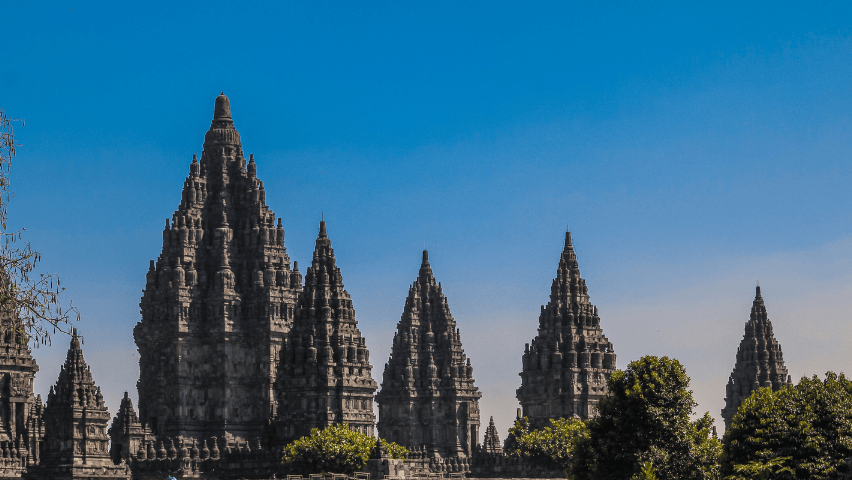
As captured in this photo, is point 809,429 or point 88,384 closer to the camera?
Result: point 809,429

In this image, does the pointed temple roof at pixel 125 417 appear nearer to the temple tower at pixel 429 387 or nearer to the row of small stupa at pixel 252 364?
the row of small stupa at pixel 252 364

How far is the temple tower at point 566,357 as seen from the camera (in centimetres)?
18375

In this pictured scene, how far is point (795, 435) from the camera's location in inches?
2849

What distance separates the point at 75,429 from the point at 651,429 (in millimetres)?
70089

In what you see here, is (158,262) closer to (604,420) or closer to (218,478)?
(218,478)

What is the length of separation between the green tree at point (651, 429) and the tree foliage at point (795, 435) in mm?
8008

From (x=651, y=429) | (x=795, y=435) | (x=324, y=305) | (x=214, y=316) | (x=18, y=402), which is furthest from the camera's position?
(x=214, y=316)

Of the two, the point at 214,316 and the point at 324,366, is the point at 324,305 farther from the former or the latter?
the point at 214,316

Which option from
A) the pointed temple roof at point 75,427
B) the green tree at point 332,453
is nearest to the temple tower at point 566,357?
the green tree at point 332,453

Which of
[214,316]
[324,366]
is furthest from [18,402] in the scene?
[324,366]

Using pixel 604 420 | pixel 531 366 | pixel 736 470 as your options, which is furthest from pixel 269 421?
pixel 736 470

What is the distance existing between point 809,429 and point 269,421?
3891 inches

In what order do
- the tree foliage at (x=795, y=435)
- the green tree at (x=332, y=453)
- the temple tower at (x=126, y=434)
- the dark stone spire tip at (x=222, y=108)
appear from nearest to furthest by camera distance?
1. the tree foliage at (x=795, y=435)
2. the green tree at (x=332, y=453)
3. the temple tower at (x=126, y=434)
4. the dark stone spire tip at (x=222, y=108)

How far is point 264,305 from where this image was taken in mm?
171125
